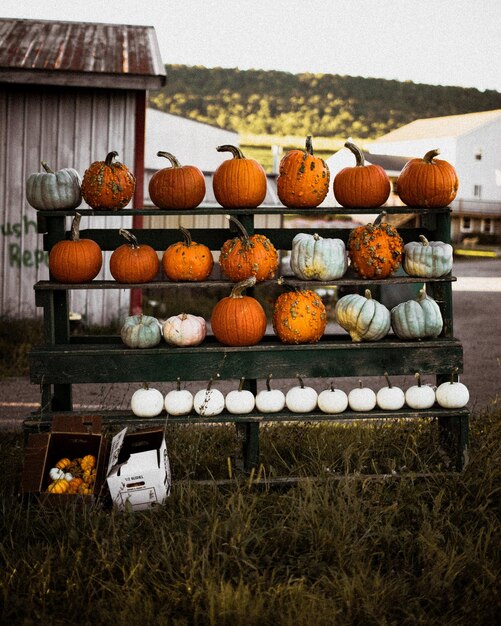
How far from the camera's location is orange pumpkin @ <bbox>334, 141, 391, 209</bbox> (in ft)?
17.1

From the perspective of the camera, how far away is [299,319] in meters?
5.04

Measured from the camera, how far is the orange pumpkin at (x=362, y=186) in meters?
5.21

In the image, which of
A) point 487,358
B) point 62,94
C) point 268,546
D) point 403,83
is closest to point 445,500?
point 268,546

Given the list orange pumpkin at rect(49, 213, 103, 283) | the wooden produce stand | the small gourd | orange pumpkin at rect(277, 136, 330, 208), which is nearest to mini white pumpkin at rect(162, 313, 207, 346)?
the wooden produce stand

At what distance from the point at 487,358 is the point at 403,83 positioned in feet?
221

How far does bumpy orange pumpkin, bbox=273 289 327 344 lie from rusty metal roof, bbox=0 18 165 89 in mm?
5705

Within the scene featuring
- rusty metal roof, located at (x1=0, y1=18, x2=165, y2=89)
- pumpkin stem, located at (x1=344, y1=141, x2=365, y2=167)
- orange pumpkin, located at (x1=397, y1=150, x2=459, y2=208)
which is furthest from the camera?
rusty metal roof, located at (x1=0, y1=18, x2=165, y2=89)

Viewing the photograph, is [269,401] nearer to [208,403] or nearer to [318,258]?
[208,403]

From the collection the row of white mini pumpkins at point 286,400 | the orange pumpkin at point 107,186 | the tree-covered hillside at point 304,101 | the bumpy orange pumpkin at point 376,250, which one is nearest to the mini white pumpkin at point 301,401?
the row of white mini pumpkins at point 286,400

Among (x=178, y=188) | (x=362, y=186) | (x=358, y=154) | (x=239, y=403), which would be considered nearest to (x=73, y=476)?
(x=239, y=403)

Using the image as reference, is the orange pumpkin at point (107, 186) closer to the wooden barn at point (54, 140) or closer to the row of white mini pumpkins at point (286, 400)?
the row of white mini pumpkins at point (286, 400)

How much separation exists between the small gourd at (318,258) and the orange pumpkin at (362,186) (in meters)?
0.35

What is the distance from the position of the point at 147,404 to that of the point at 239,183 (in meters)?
1.54

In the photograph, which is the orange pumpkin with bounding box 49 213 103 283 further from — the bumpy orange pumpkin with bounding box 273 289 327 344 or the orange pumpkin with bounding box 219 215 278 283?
the bumpy orange pumpkin with bounding box 273 289 327 344
